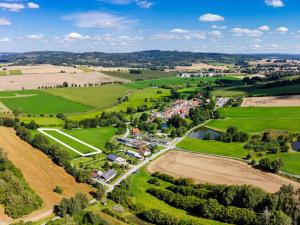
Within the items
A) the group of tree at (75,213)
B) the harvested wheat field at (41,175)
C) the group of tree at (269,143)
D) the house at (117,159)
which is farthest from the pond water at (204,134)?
the group of tree at (75,213)

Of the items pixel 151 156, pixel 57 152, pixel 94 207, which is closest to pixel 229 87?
pixel 151 156

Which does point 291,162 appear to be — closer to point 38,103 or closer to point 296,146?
point 296,146

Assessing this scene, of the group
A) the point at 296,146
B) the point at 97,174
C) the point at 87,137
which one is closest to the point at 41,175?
the point at 97,174

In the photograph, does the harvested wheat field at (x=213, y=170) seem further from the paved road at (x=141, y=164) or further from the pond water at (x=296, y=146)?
the pond water at (x=296, y=146)

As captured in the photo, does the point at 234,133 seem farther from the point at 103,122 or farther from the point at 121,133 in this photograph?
the point at 103,122

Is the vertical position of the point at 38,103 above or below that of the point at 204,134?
above

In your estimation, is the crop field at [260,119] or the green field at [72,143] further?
the crop field at [260,119]
